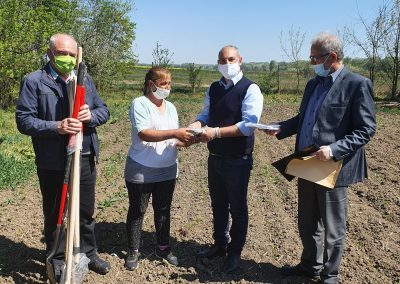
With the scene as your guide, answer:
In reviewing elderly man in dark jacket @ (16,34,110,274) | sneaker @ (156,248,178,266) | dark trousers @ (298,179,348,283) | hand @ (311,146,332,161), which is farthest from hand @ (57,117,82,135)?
dark trousers @ (298,179,348,283)

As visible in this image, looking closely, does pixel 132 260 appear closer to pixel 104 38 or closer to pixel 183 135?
pixel 183 135

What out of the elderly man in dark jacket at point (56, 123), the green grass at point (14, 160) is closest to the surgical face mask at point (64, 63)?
the elderly man in dark jacket at point (56, 123)

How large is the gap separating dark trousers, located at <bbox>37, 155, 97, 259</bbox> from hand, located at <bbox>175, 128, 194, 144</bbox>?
2.53 ft

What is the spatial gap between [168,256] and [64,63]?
1990mm

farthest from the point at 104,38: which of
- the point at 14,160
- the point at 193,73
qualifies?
the point at 14,160

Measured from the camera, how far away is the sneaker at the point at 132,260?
3758 millimetres

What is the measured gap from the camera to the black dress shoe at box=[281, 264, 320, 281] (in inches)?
143

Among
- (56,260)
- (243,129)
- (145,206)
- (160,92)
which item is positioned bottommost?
(56,260)

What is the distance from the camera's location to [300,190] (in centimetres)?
354

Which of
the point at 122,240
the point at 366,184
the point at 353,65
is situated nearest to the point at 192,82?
the point at 353,65

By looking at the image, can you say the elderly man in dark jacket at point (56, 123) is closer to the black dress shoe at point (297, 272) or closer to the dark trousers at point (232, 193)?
the dark trousers at point (232, 193)

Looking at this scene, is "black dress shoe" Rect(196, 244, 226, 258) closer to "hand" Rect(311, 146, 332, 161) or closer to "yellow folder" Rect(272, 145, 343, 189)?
"yellow folder" Rect(272, 145, 343, 189)

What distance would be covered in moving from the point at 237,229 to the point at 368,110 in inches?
59.5

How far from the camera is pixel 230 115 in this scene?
3490 millimetres
